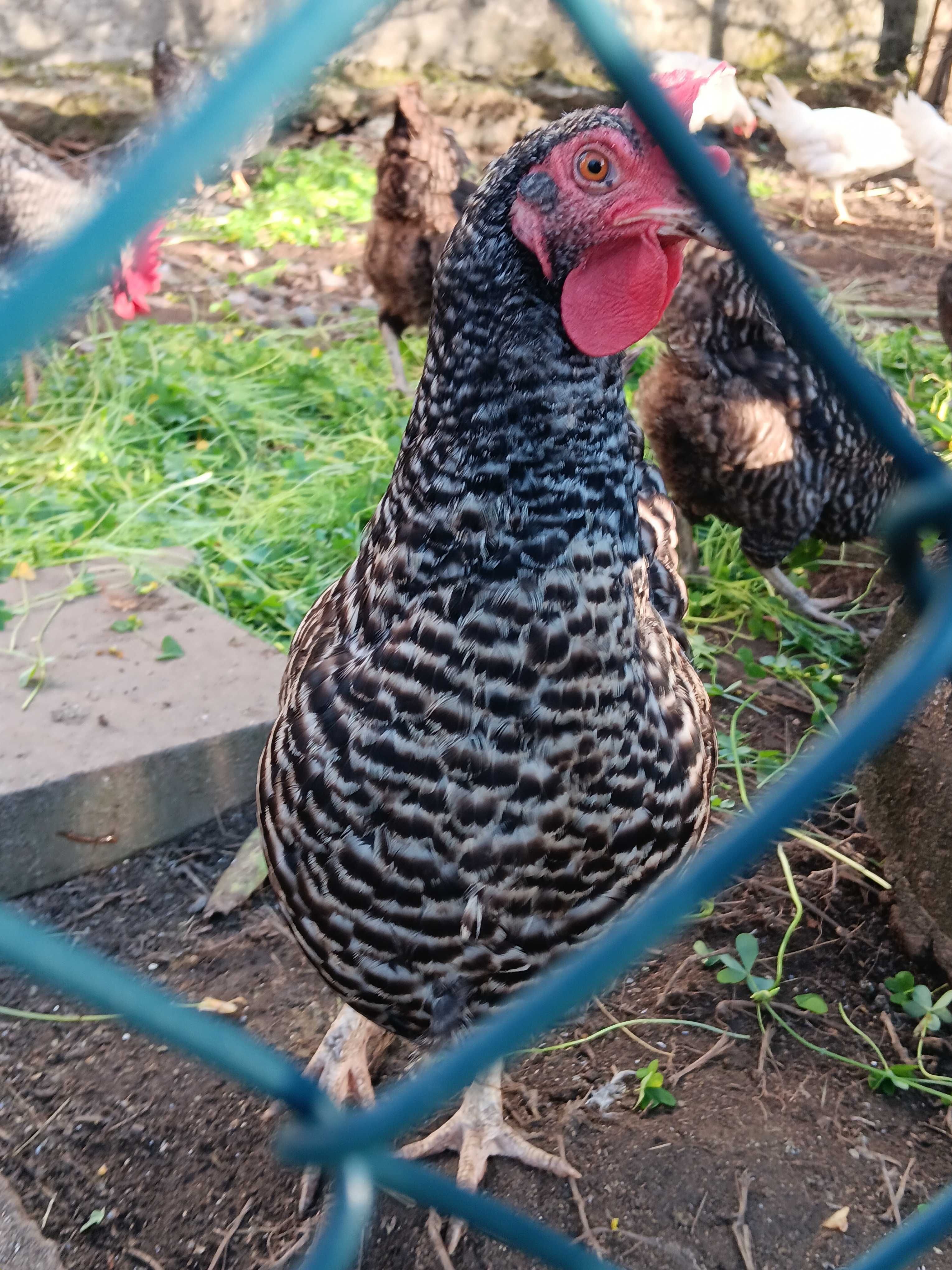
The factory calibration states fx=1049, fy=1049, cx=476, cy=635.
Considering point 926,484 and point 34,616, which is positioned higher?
point 926,484

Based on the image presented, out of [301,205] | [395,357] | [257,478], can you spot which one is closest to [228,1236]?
[257,478]

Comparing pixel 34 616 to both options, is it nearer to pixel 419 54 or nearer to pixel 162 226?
pixel 162 226

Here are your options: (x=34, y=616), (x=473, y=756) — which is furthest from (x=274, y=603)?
(x=473, y=756)

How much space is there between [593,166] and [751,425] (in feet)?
6.86

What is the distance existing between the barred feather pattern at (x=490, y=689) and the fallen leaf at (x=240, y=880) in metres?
0.90

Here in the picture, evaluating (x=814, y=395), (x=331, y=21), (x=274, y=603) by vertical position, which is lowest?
(x=274, y=603)

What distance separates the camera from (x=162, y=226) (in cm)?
507

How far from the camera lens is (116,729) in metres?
2.52

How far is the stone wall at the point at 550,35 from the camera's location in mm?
7680

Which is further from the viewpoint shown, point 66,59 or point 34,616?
point 66,59

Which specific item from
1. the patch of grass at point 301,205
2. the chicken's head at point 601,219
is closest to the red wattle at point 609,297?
the chicken's head at point 601,219

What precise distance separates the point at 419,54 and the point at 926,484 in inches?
348

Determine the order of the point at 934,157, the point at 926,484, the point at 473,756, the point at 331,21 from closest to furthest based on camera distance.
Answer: the point at 331,21
the point at 926,484
the point at 473,756
the point at 934,157

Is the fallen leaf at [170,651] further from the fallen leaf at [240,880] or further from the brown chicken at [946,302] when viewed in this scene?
the brown chicken at [946,302]
